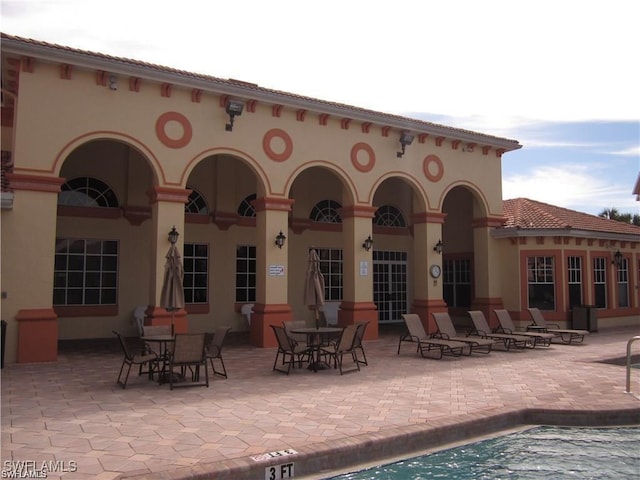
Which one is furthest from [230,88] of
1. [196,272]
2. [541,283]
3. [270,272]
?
[541,283]

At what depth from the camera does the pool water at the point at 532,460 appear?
199 inches

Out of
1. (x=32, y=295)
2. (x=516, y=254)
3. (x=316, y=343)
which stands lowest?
(x=316, y=343)

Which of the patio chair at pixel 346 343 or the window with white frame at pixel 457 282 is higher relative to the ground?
the window with white frame at pixel 457 282

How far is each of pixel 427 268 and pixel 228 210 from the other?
6030 millimetres

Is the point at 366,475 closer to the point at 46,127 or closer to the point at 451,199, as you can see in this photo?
the point at 46,127

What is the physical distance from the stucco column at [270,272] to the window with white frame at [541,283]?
25.8 feet

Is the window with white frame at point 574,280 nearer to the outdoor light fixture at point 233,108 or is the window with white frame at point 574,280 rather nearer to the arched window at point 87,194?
the outdoor light fixture at point 233,108

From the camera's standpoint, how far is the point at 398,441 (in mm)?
5609

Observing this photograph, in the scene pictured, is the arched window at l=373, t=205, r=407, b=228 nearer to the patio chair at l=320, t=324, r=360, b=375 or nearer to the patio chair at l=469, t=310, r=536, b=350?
the patio chair at l=469, t=310, r=536, b=350

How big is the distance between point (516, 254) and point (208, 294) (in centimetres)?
936

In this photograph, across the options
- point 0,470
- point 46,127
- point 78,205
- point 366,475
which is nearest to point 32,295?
point 46,127

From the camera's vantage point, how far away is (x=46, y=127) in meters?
10.4

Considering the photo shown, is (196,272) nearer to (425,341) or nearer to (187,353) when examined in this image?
(425,341)

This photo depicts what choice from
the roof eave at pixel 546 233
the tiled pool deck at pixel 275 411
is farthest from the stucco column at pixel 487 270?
the tiled pool deck at pixel 275 411
